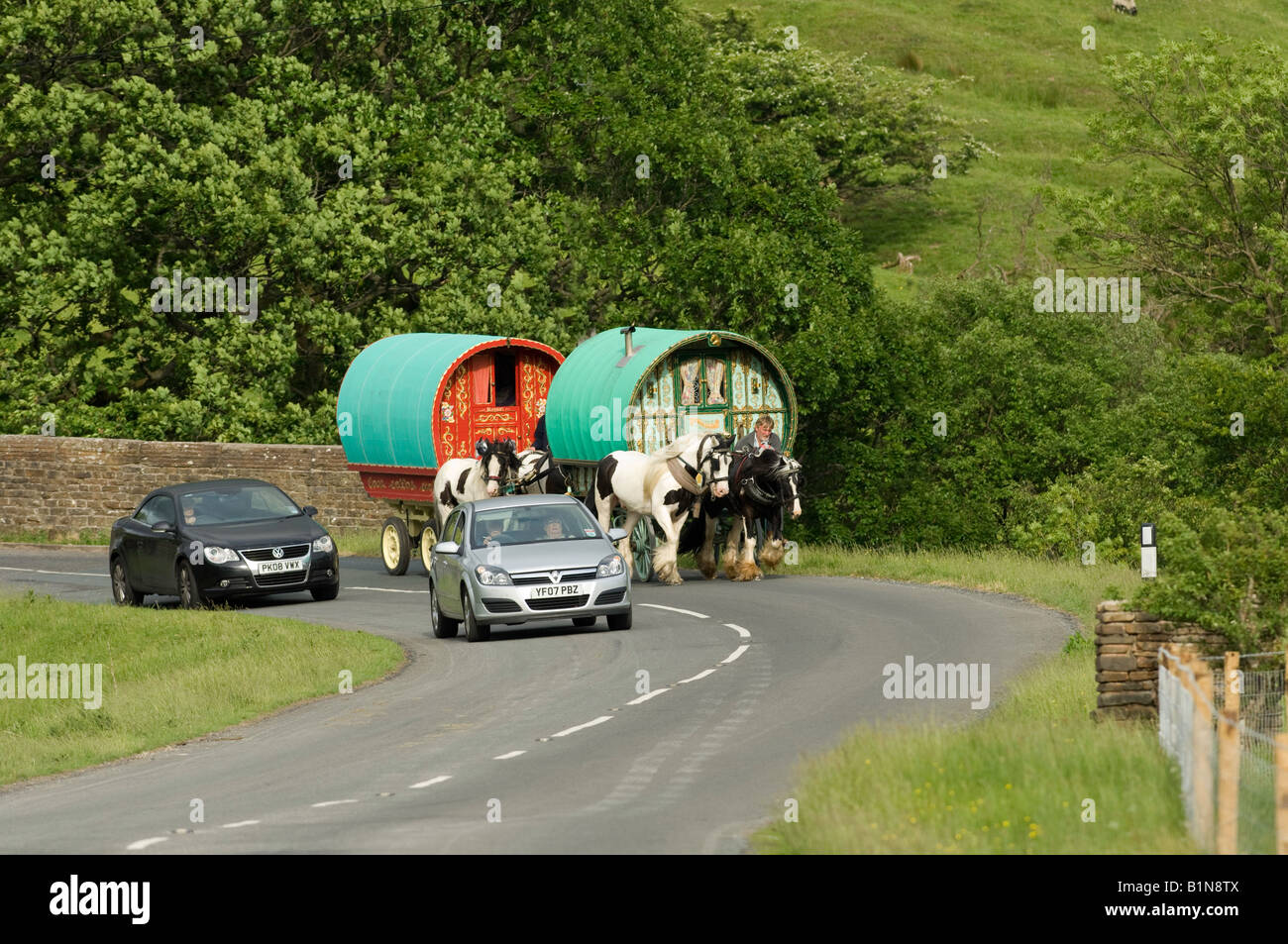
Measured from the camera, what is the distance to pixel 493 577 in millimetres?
22172

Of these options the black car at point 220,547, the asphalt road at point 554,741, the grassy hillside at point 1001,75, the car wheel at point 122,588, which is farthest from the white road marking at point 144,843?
the grassy hillside at point 1001,75

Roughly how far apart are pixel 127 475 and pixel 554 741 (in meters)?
27.1

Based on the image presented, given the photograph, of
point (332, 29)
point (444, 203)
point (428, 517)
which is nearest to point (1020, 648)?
point (428, 517)

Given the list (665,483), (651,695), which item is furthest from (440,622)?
(651,695)

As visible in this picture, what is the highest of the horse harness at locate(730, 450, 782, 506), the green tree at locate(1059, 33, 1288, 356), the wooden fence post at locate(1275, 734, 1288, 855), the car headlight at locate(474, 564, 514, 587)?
the green tree at locate(1059, 33, 1288, 356)

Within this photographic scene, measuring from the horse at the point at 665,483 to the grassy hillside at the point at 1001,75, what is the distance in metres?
46.3

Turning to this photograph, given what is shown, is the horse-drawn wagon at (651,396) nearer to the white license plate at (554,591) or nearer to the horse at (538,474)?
the horse at (538,474)

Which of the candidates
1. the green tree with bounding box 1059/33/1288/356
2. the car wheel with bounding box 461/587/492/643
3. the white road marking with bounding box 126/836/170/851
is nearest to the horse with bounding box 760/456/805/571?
the car wheel with bounding box 461/587/492/643

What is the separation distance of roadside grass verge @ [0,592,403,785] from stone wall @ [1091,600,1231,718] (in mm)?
8457

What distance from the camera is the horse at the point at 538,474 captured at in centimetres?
2992

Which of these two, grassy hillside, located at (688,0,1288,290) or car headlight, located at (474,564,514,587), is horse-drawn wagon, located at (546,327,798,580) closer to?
car headlight, located at (474,564,514,587)

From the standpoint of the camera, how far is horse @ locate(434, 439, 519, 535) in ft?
96.3

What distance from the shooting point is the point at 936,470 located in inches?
1640

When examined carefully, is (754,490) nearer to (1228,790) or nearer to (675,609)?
(675,609)
